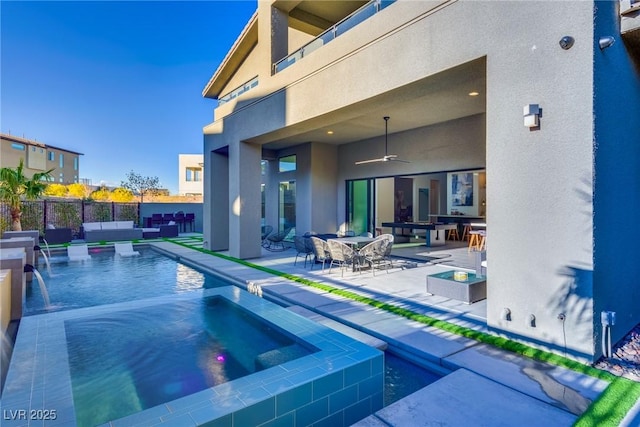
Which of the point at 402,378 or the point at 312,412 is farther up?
the point at 312,412

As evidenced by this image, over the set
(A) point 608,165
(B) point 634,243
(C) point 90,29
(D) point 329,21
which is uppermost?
(C) point 90,29

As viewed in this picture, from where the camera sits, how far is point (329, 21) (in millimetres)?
10703

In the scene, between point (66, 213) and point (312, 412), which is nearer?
point (312, 412)

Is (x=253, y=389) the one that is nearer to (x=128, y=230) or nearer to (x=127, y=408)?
→ (x=127, y=408)

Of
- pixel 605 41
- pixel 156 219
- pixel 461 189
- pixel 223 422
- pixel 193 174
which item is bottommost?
pixel 223 422

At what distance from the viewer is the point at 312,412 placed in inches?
111

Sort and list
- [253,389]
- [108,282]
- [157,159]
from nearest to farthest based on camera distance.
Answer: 1. [253,389]
2. [108,282]
3. [157,159]

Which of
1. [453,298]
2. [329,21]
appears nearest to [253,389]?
[453,298]

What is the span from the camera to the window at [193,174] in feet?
138

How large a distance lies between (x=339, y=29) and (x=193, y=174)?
39045 mm

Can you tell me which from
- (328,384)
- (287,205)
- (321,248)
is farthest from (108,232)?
(328,384)

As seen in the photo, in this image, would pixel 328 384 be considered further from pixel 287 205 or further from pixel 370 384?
pixel 287 205

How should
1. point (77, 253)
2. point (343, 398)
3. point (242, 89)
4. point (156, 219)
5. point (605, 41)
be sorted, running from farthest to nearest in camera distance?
point (156, 219), point (77, 253), point (242, 89), point (605, 41), point (343, 398)

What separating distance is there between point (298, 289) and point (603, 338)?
187 inches
